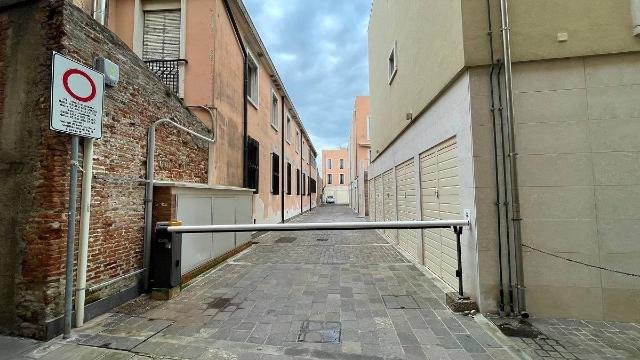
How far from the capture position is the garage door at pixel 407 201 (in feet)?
22.4

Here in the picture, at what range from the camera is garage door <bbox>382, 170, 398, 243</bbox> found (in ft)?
29.8

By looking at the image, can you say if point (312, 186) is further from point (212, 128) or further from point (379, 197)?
point (212, 128)

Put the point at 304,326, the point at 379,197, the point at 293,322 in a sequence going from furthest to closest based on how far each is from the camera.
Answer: the point at 379,197
the point at 293,322
the point at 304,326

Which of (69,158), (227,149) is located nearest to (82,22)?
(69,158)

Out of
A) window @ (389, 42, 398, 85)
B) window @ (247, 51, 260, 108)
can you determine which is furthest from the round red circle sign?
window @ (247, 51, 260, 108)

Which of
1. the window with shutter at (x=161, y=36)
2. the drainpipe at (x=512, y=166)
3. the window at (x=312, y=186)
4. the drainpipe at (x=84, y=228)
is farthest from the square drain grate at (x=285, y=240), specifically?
the window at (x=312, y=186)

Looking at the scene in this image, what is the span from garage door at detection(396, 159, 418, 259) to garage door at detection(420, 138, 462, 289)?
67 centimetres

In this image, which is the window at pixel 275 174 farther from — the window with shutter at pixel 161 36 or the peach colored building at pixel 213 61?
the window with shutter at pixel 161 36

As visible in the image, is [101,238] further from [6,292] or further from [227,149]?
[227,149]

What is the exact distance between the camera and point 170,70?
25.3 ft

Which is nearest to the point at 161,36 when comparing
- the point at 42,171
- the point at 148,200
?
the point at 148,200

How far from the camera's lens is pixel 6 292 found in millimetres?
3293

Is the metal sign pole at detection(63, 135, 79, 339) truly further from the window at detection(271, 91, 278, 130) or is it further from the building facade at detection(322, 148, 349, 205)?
the building facade at detection(322, 148, 349, 205)

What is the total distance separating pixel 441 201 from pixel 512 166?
1.50m
